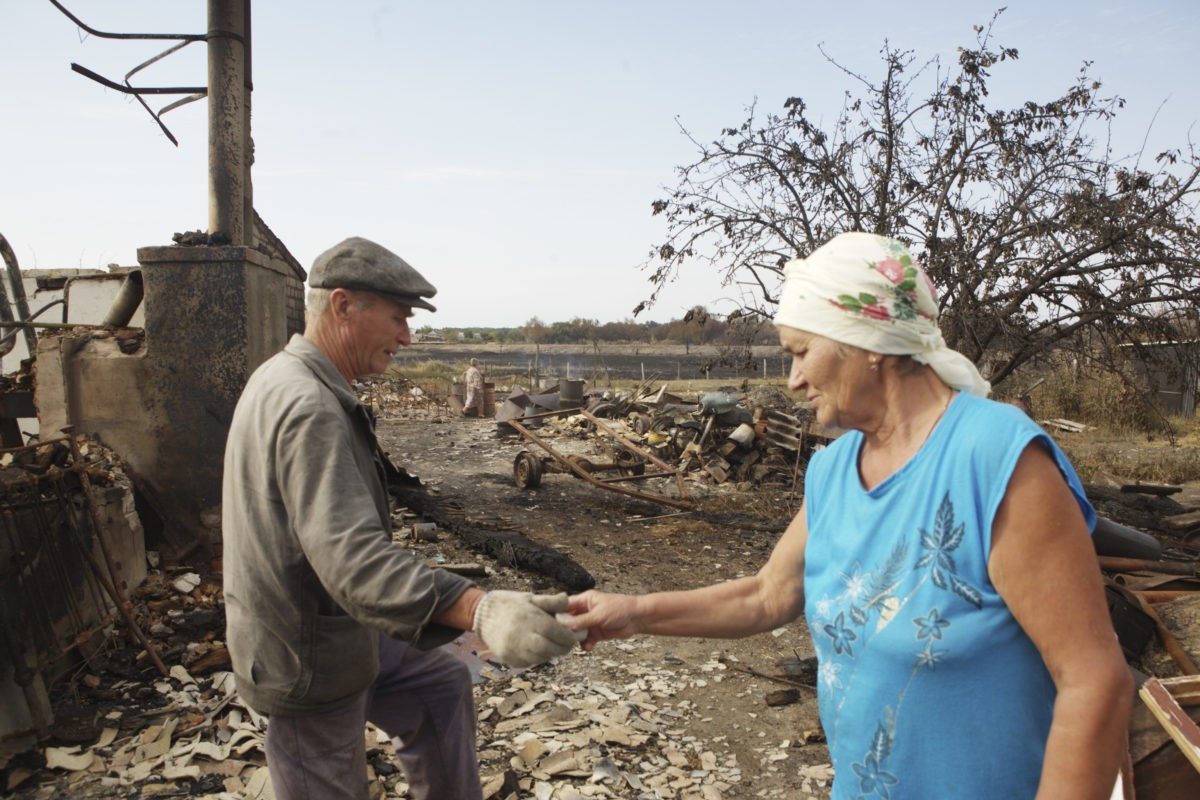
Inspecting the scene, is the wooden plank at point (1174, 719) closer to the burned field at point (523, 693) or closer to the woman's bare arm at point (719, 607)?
the burned field at point (523, 693)

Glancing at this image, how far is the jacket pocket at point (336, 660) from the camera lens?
2.18 m

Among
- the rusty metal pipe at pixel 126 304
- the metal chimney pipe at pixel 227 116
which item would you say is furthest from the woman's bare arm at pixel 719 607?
the rusty metal pipe at pixel 126 304

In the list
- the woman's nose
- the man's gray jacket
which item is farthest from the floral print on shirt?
the man's gray jacket

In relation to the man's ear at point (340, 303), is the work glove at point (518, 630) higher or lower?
lower

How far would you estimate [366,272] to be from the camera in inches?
91.9

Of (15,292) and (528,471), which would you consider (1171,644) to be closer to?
(528,471)

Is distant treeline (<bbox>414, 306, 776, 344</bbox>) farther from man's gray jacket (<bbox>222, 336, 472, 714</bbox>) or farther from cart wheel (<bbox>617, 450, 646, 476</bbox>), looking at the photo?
man's gray jacket (<bbox>222, 336, 472, 714</bbox>)

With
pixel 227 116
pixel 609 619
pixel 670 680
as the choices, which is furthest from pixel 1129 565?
pixel 227 116

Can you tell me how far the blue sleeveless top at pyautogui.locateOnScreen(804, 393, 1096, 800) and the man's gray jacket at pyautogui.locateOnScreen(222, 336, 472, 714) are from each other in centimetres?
105

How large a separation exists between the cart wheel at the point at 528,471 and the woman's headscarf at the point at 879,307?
10.3m

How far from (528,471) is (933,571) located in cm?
1056

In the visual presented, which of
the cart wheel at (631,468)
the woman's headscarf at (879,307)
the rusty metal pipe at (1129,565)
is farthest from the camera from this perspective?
the cart wheel at (631,468)

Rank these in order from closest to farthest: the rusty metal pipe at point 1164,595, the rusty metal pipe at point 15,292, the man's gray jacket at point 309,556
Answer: the man's gray jacket at point 309,556 → the rusty metal pipe at point 1164,595 → the rusty metal pipe at point 15,292

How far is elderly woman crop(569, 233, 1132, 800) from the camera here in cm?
134
